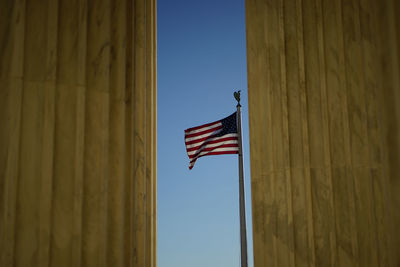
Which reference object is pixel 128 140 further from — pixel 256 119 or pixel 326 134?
pixel 326 134

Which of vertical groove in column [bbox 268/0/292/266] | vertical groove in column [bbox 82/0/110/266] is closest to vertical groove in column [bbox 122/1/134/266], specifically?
vertical groove in column [bbox 82/0/110/266]

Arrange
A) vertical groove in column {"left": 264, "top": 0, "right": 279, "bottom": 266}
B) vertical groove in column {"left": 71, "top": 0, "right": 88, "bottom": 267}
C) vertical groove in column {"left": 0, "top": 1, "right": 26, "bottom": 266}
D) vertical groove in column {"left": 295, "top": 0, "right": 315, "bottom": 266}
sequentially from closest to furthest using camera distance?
1. vertical groove in column {"left": 0, "top": 1, "right": 26, "bottom": 266}
2. vertical groove in column {"left": 71, "top": 0, "right": 88, "bottom": 267}
3. vertical groove in column {"left": 295, "top": 0, "right": 315, "bottom": 266}
4. vertical groove in column {"left": 264, "top": 0, "right": 279, "bottom": 266}

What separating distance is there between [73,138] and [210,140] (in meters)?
19.7

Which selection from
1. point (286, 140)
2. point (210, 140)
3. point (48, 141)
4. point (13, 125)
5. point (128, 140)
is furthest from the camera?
point (210, 140)

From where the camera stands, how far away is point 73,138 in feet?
21.5

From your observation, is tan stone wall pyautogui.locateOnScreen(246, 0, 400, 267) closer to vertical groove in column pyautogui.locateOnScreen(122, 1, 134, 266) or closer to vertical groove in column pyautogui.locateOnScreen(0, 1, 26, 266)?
vertical groove in column pyautogui.locateOnScreen(122, 1, 134, 266)

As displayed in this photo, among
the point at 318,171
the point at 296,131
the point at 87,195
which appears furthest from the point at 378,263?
the point at 87,195

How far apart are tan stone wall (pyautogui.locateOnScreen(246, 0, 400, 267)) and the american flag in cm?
1696

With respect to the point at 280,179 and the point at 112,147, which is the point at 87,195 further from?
the point at 280,179

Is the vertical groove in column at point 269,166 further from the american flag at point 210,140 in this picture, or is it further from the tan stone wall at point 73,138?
the american flag at point 210,140

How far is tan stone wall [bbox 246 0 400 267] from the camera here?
741 centimetres

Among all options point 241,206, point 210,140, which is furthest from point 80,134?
point 241,206

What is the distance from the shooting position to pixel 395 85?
24.1 feet

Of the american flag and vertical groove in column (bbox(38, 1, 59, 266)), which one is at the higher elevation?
the american flag
